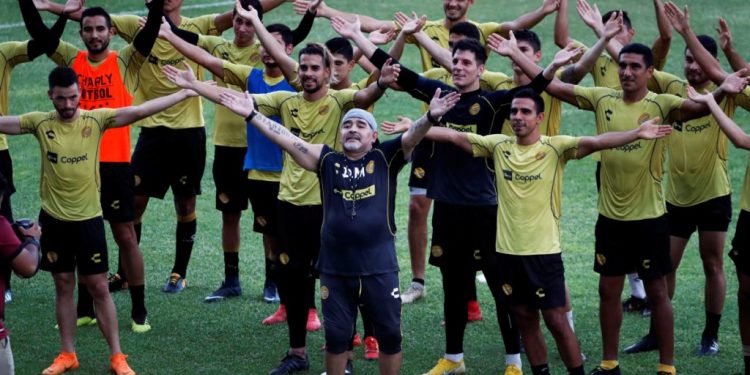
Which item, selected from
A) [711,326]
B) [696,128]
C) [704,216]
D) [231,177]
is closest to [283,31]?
[231,177]

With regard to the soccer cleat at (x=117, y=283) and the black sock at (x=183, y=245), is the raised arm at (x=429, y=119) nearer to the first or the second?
the black sock at (x=183, y=245)

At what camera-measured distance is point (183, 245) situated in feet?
44.5

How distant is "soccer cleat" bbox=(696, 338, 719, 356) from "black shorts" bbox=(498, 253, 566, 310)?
218 centimetres

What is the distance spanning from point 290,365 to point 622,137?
141 inches

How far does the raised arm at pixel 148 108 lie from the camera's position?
10.9m

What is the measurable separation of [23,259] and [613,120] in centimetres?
506

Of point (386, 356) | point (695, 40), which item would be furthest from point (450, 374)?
point (695, 40)

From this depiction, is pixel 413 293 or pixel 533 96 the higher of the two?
pixel 533 96

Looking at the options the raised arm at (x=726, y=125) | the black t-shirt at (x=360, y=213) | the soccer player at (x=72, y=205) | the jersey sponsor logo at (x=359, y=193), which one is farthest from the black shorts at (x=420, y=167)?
the raised arm at (x=726, y=125)

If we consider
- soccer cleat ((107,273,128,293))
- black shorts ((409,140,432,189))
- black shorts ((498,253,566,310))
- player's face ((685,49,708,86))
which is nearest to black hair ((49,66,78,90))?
soccer cleat ((107,273,128,293))

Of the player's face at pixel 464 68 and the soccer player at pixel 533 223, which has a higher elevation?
the player's face at pixel 464 68

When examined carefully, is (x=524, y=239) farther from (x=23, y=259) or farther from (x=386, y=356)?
(x=23, y=259)

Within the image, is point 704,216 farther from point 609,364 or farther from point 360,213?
point 360,213

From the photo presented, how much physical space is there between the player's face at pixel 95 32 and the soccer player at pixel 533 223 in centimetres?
411
